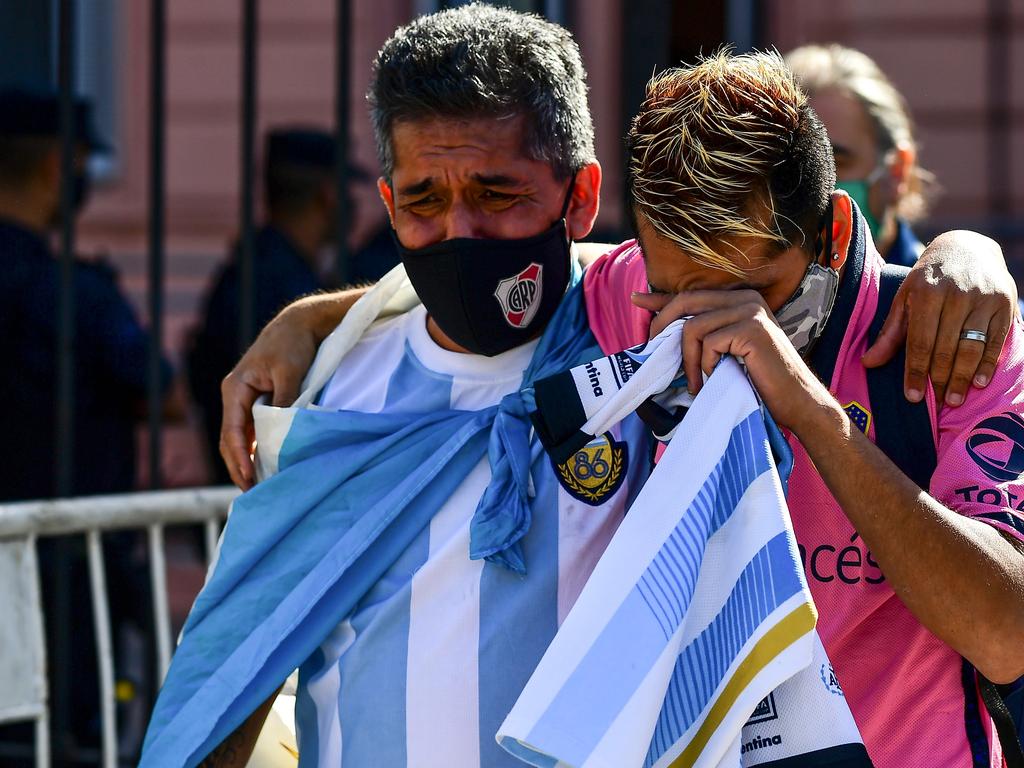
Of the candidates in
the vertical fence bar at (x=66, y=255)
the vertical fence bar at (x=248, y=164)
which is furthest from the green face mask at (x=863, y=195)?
the vertical fence bar at (x=66, y=255)

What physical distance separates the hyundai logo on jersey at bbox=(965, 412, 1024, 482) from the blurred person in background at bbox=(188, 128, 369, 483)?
3.46m

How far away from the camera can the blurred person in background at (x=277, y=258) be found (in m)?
5.16

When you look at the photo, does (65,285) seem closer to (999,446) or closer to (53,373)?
(53,373)

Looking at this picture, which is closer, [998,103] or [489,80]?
[489,80]

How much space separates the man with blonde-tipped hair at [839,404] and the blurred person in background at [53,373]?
8.41ft

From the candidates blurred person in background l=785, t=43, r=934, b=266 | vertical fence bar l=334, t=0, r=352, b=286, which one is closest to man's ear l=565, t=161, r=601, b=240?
vertical fence bar l=334, t=0, r=352, b=286

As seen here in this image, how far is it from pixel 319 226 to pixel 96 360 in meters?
1.42

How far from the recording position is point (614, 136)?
9008 millimetres

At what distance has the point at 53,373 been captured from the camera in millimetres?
4207

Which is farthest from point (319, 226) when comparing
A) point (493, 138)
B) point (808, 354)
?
point (808, 354)

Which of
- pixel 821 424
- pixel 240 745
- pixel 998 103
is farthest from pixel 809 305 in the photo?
A: pixel 998 103

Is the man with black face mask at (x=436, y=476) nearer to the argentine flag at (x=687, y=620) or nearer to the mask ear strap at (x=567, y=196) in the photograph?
the mask ear strap at (x=567, y=196)

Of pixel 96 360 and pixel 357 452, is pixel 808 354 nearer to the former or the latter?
pixel 357 452

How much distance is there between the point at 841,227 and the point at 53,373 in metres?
2.90
